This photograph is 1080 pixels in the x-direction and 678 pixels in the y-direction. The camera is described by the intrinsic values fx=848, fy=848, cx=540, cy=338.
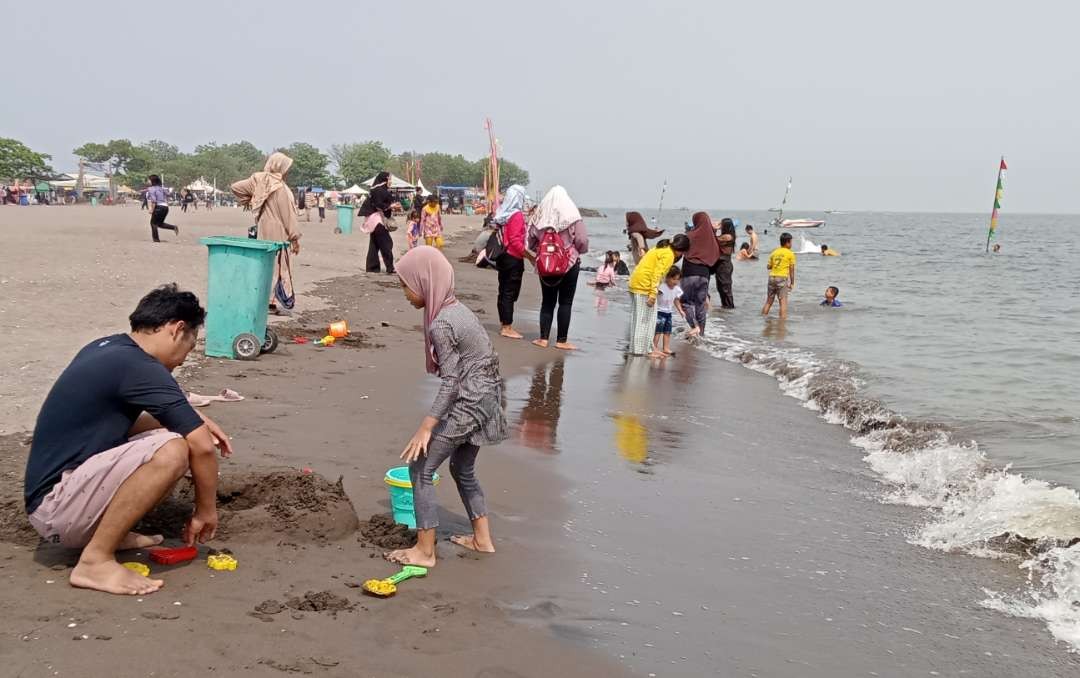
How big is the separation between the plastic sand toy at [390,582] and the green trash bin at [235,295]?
4251 millimetres

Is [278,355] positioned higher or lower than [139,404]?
lower

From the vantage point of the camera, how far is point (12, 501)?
377cm

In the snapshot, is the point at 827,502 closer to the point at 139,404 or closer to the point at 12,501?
the point at 139,404

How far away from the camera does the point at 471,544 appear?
4.11m

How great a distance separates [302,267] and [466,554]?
43.3 feet

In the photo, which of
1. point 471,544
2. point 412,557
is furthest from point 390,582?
point 471,544

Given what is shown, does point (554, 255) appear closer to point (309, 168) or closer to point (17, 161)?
point (17, 161)

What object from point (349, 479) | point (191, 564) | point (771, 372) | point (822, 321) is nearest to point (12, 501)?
point (191, 564)

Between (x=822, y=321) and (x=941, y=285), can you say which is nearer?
(x=822, y=321)

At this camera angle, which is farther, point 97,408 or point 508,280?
point 508,280

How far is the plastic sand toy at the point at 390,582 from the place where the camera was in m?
3.41

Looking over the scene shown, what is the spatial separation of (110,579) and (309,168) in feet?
358

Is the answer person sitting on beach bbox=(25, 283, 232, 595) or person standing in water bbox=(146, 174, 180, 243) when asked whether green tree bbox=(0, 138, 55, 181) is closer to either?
person standing in water bbox=(146, 174, 180, 243)

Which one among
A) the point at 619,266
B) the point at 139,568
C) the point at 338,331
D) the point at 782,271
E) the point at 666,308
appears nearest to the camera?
the point at 139,568
